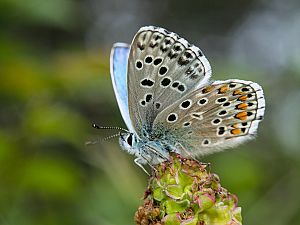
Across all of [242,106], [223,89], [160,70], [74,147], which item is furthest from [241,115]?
[74,147]

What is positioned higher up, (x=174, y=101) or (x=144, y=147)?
(x=174, y=101)

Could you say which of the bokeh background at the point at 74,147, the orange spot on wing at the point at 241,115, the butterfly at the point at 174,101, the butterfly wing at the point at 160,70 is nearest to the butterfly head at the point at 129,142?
the butterfly at the point at 174,101

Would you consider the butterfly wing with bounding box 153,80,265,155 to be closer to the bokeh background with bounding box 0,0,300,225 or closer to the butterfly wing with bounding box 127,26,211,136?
the butterfly wing with bounding box 127,26,211,136

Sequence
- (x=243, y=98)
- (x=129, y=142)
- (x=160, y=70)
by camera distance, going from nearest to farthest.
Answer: (x=243, y=98), (x=160, y=70), (x=129, y=142)

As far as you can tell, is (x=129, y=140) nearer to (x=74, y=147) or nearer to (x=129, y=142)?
(x=129, y=142)

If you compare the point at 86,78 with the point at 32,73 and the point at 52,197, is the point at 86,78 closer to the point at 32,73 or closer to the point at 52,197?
the point at 32,73

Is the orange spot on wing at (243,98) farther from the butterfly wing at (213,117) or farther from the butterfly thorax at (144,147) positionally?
the butterfly thorax at (144,147)

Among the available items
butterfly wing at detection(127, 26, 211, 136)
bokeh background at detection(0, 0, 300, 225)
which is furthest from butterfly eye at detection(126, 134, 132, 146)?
bokeh background at detection(0, 0, 300, 225)

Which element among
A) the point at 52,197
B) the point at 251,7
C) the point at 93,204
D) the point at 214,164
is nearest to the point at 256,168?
the point at 214,164
